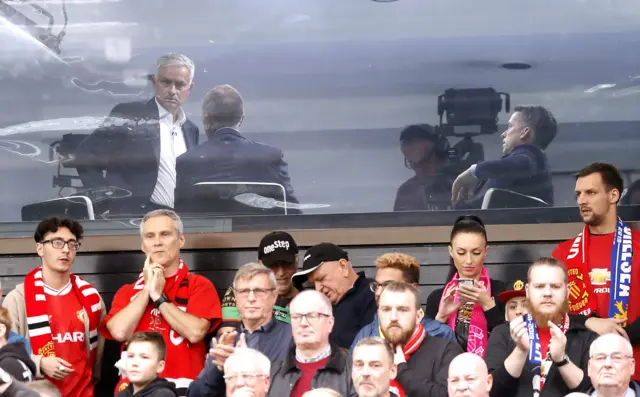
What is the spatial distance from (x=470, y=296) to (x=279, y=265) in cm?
122

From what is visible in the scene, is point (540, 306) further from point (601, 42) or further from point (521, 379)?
point (601, 42)

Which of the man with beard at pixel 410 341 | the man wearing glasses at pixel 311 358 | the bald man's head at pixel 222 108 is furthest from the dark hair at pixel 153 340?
the bald man's head at pixel 222 108

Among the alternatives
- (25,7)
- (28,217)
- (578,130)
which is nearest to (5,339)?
(28,217)

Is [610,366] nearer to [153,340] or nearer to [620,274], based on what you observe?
[620,274]

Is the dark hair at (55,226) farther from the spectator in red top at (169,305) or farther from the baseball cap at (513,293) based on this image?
the baseball cap at (513,293)

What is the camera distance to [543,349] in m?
6.39

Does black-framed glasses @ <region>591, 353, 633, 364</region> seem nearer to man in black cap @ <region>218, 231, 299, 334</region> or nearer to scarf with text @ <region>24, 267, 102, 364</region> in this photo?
man in black cap @ <region>218, 231, 299, 334</region>

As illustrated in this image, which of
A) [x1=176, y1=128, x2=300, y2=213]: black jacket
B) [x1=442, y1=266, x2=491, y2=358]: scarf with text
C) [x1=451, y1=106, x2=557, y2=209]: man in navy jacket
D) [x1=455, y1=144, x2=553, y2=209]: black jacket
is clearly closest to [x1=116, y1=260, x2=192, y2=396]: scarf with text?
[x1=176, y1=128, x2=300, y2=213]: black jacket

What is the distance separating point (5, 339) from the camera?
272 inches

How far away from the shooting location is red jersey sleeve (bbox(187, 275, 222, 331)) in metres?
7.34

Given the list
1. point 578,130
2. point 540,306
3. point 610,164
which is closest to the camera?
point 540,306

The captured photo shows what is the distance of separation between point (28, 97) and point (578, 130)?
12.0ft

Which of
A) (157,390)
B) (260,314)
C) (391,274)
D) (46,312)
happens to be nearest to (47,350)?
(46,312)

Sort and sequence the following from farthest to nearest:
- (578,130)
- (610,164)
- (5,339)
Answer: (578,130)
(610,164)
(5,339)
